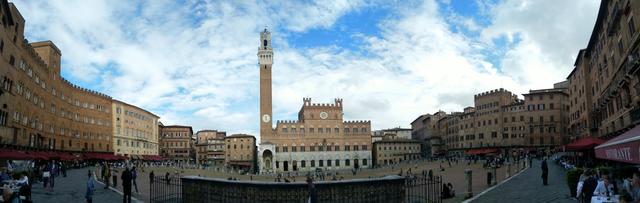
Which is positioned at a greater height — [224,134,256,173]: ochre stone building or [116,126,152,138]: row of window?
[116,126,152,138]: row of window

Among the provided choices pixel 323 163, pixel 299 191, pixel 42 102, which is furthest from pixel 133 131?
pixel 299 191

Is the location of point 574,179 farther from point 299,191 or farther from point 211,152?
point 211,152

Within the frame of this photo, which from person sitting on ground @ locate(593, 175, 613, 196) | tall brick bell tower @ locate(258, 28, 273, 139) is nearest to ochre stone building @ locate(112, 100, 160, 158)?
tall brick bell tower @ locate(258, 28, 273, 139)

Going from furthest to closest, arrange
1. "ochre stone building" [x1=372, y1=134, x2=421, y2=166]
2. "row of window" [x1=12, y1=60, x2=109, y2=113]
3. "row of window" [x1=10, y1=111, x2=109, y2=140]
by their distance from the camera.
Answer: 1. "ochre stone building" [x1=372, y1=134, x2=421, y2=166]
2. "row of window" [x1=12, y1=60, x2=109, y2=113]
3. "row of window" [x1=10, y1=111, x2=109, y2=140]

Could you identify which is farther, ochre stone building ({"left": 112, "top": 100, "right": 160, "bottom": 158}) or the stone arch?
the stone arch

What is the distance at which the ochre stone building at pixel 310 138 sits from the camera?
99.3m

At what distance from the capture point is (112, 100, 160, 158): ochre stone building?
280ft

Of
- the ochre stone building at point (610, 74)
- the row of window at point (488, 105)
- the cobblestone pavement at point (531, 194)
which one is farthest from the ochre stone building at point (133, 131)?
the cobblestone pavement at point (531, 194)

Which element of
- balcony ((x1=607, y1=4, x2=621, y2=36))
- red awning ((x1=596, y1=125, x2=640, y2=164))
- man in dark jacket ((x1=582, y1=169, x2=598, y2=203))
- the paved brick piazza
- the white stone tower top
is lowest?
the paved brick piazza

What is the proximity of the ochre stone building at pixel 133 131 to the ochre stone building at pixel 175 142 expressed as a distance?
962 cm

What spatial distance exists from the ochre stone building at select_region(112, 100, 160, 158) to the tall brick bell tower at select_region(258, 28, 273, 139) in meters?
23.9

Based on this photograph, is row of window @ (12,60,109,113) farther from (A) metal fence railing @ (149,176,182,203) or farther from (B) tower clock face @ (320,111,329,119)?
(B) tower clock face @ (320,111,329,119)

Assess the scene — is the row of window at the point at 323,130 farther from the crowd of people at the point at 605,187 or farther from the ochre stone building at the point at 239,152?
the crowd of people at the point at 605,187

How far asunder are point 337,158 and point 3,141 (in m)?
70.6
